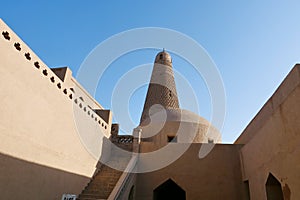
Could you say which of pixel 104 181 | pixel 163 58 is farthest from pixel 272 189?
pixel 163 58

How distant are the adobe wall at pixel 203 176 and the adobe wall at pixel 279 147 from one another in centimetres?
78

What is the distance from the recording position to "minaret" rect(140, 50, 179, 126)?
15891 millimetres

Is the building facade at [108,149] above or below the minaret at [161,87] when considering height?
below

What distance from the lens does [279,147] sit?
243 inches

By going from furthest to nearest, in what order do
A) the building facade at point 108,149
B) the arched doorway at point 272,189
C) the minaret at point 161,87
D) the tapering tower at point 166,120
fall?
the minaret at point 161,87 < the tapering tower at point 166,120 < the arched doorway at point 272,189 < the building facade at point 108,149

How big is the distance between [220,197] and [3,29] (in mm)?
8812

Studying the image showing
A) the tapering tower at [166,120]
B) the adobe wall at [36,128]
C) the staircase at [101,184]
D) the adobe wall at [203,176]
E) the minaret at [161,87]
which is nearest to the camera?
the adobe wall at [36,128]

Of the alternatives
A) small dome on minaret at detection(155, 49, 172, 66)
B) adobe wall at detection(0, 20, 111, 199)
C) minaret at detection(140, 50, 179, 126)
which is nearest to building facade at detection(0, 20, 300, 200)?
adobe wall at detection(0, 20, 111, 199)

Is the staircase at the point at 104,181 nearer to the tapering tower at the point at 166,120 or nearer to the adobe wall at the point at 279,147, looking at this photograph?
the tapering tower at the point at 166,120

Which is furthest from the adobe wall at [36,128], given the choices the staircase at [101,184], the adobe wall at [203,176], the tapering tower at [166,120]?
the tapering tower at [166,120]

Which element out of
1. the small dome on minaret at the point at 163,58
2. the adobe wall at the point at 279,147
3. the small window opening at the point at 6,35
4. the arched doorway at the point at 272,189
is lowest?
the arched doorway at the point at 272,189

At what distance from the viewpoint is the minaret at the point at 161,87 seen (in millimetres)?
15891

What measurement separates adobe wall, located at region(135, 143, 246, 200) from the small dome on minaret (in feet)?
30.2

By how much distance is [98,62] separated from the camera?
10.3 m
